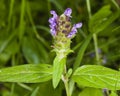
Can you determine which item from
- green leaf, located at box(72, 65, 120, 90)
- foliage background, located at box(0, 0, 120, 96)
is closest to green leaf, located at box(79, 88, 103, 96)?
green leaf, located at box(72, 65, 120, 90)

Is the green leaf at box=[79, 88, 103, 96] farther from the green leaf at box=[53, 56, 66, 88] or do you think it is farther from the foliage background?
the foliage background

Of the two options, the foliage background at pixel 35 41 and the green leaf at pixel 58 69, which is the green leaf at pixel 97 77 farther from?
the foliage background at pixel 35 41

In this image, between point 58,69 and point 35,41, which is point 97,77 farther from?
point 35,41

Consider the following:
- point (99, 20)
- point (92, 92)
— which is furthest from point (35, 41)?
point (92, 92)

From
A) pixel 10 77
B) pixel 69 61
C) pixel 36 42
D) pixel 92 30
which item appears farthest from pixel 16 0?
pixel 10 77

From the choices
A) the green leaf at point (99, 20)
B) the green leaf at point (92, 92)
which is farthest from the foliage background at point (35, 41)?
the green leaf at point (92, 92)
